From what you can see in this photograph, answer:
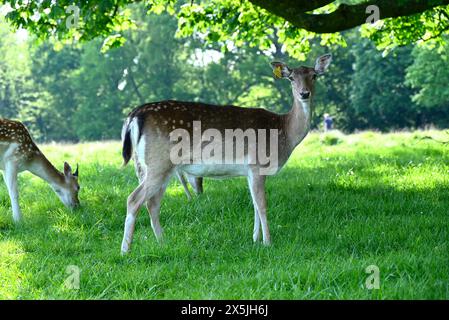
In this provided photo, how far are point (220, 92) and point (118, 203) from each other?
36.9m

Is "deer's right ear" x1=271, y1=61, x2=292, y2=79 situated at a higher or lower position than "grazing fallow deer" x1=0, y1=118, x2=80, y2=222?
higher

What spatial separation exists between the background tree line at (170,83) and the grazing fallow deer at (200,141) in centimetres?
3267

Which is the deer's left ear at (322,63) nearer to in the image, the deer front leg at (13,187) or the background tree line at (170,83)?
the deer front leg at (13,187)

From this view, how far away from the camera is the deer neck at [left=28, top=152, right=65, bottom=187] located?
804 cm

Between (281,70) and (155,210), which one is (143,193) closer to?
(155,210)

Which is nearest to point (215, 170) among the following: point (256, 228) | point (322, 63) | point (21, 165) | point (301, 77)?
point (256, 228)

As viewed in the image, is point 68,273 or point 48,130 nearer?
point 68,273

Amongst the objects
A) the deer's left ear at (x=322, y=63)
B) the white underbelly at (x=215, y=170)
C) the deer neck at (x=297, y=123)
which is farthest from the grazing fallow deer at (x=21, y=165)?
the deer's left ear at (x=322, y=63)

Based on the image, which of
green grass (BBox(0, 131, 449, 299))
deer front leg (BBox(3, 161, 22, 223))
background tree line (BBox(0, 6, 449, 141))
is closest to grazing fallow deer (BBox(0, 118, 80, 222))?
deer front leg (BBox(3, 161, 22, 223))

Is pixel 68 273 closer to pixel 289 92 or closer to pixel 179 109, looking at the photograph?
pixel 179 109

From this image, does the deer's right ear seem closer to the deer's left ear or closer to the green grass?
the deer's left ear

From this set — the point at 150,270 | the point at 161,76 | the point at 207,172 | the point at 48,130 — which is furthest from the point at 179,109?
the point at 48,130

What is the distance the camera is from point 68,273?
5.07 metres

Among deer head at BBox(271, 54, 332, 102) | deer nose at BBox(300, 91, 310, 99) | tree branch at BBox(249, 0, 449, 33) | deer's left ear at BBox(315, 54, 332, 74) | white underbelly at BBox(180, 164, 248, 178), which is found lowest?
white underbelly at BBox(180, 164, 248, 178)
